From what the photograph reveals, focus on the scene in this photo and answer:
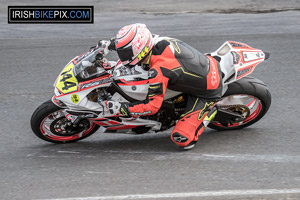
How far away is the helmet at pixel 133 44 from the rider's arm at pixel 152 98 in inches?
8.1

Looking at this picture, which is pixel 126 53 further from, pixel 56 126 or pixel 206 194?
pixel 206 194

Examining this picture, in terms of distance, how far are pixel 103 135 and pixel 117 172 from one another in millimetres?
1111

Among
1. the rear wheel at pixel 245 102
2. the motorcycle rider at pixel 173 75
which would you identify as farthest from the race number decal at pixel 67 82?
the rear wheel at pixel 245 102

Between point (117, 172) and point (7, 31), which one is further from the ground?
point (7, 31)

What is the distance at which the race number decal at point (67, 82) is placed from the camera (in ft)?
17.5

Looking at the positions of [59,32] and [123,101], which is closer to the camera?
[123,101]

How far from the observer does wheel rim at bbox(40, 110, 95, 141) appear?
5656 mm

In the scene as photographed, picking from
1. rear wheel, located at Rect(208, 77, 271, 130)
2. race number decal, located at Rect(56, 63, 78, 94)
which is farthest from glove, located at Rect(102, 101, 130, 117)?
rear wheel, located at Rect(208, 77, 271, 130)

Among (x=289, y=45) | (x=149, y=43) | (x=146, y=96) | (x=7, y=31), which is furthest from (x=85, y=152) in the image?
(x=7, y=31)

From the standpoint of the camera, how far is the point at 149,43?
513cm

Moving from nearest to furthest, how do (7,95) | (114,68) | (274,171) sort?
1. (274,171)
2. (114,68)
3. (7,95)

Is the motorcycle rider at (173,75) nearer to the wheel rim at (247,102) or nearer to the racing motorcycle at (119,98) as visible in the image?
the racing motorcycle at (119,98)

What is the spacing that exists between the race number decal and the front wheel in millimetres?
270

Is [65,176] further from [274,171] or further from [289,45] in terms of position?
[289,45]
